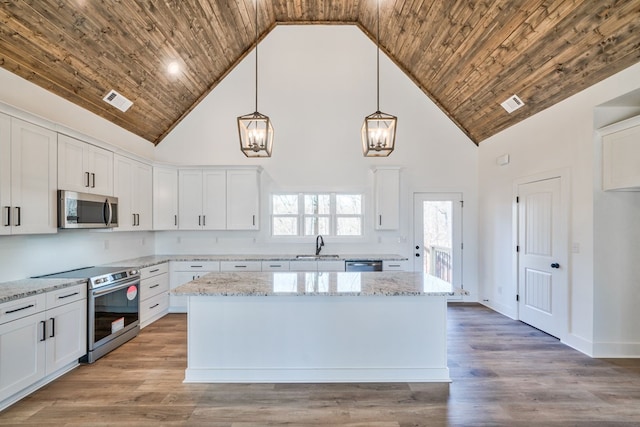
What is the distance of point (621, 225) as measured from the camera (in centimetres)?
320

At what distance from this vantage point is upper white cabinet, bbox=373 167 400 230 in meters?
5.09

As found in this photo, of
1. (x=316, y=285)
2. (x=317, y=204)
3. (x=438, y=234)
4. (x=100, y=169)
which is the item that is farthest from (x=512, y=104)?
(x=100, y=169)

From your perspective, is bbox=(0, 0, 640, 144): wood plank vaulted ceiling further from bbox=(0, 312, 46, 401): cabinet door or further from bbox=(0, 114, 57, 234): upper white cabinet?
bbox=(0, 312, 46, 401): cabinet door

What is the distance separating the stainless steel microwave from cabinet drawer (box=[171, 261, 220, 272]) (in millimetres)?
1144

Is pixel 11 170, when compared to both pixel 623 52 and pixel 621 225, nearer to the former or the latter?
pixel 623 52

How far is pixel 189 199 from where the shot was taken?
196 inches

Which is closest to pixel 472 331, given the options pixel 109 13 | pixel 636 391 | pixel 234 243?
pixel 636 391

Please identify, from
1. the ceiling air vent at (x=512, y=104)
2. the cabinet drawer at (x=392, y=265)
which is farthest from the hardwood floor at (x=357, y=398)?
the ceiling air vent at (x=512, y=104)

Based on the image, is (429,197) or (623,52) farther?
(429,197)

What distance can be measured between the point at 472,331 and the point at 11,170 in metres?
5.34

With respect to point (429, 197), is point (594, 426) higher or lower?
lower

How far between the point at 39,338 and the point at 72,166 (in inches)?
70.0

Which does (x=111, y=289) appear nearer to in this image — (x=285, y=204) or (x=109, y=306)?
(x=109, y=306)

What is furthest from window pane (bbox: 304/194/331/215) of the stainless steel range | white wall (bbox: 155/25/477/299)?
the stainless steel range
